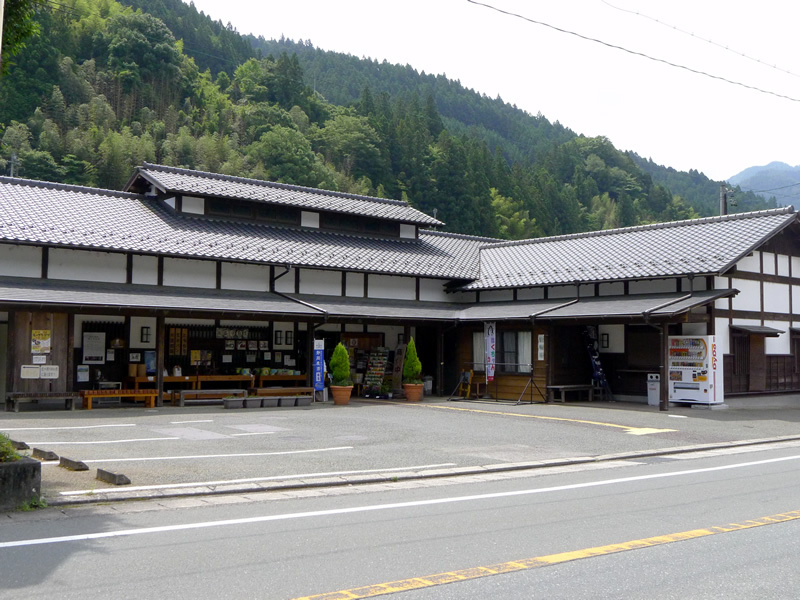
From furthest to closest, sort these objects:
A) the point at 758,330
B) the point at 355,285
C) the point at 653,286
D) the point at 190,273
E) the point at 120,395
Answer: the point at 355,285 → the point at 653,286 → the point at 758,330 → the point at 190,273 → the point at 120,395

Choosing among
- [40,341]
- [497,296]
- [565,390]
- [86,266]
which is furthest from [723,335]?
[40,341]

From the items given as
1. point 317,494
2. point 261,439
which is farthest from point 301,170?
point 317,494

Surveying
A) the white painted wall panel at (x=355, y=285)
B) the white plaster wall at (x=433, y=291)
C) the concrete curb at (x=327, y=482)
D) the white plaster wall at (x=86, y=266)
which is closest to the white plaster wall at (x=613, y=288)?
the white plaster wall at (x=433, y=291)

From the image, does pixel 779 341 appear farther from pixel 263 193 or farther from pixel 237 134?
pixel 237 134

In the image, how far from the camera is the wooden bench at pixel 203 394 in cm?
1955

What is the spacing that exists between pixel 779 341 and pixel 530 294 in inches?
310

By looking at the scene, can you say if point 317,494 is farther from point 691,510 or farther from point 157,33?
point 157,33

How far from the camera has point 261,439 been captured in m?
13.5

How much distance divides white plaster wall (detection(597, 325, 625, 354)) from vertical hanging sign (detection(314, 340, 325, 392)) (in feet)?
29.4

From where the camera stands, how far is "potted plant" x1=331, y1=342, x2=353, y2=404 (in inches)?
832

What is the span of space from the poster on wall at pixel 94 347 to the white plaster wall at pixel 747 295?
17782 mm

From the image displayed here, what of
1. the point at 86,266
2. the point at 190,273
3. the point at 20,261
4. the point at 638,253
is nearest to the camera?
the point at 20,261

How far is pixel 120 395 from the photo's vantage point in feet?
60.2

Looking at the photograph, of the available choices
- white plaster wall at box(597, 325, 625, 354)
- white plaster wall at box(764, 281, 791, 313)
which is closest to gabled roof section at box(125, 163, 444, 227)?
white plaster wall at box(597, 325, 625, 354)
